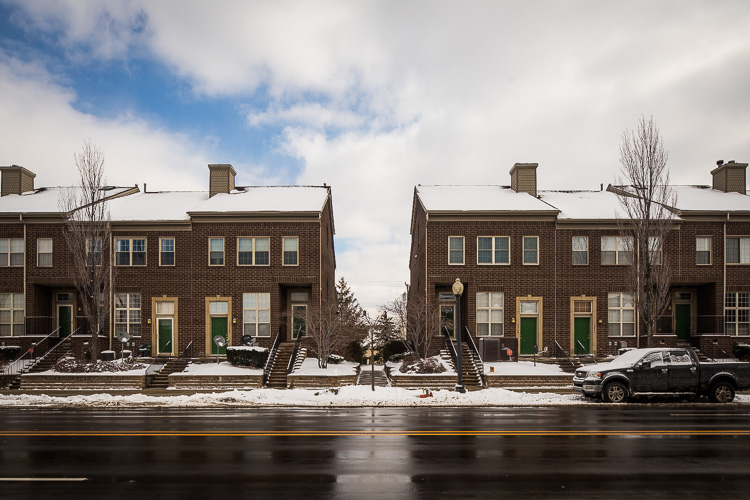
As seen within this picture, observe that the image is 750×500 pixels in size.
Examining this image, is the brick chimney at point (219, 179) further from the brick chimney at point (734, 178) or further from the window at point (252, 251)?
the brick chimney at point (734, 178)

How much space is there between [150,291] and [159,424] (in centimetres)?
1634

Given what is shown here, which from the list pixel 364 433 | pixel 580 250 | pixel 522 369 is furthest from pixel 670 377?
pixel 364 433

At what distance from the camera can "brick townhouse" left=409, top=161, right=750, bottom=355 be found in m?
29.9

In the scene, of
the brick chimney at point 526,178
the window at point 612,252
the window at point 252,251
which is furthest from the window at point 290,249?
the window at point 612,252

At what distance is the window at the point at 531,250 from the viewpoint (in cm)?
3025

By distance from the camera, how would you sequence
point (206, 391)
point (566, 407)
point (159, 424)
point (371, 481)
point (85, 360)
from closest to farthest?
point (371, 481) → point (159, 424) → point (566, 407) → point (206, 391) → point (85, 360)

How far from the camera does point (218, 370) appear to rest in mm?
25938

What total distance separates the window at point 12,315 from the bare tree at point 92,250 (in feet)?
13.2

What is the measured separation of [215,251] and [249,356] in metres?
6.87

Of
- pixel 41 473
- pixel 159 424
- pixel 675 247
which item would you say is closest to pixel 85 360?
pixel 159 424

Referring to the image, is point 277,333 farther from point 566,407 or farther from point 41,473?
point 41,473

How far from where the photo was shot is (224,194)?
3350 centimetres

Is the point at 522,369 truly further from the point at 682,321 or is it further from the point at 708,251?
the point at 708,251

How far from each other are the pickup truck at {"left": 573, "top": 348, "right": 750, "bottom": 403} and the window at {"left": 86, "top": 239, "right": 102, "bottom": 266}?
2390cm
